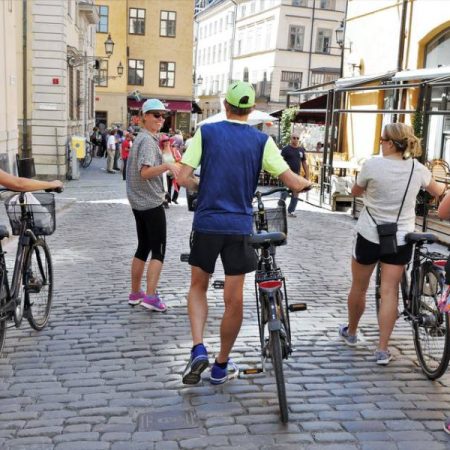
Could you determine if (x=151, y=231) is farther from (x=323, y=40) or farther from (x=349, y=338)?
(x=323, y=40)

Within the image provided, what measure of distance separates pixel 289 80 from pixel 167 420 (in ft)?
184

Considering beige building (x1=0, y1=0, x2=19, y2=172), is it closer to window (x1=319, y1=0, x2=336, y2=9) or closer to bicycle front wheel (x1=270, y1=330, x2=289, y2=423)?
bicycle front wheel (x1=270, y1=330, x2=289, y2=423)

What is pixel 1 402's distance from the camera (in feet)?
Result: 13.3

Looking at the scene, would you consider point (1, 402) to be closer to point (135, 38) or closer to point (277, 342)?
point (277, 342)

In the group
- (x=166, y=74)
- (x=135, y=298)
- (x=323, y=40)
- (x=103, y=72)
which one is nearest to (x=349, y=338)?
(x=135, y=298)

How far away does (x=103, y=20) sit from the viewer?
4750 cm

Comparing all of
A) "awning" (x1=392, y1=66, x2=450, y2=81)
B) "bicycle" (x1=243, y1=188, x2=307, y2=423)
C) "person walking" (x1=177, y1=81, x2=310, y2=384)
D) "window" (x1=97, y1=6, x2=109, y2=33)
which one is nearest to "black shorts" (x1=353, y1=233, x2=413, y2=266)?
"bicycle" (x1=243, y1=188, x2=307, y2=423)

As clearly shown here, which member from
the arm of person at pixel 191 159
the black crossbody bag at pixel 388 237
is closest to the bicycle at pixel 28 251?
the arm of person at pixel 191 159

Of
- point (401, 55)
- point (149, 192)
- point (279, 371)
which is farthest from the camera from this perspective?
point (401, 55)

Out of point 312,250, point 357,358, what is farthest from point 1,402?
point 312,250

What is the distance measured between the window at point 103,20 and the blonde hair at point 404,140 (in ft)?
150

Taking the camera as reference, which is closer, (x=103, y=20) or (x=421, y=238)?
(x=421, y=238)

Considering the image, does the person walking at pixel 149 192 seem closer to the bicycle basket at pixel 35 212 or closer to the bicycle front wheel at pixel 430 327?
the bicycle basket at pixel 35 212

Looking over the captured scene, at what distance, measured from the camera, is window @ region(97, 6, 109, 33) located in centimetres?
4731
